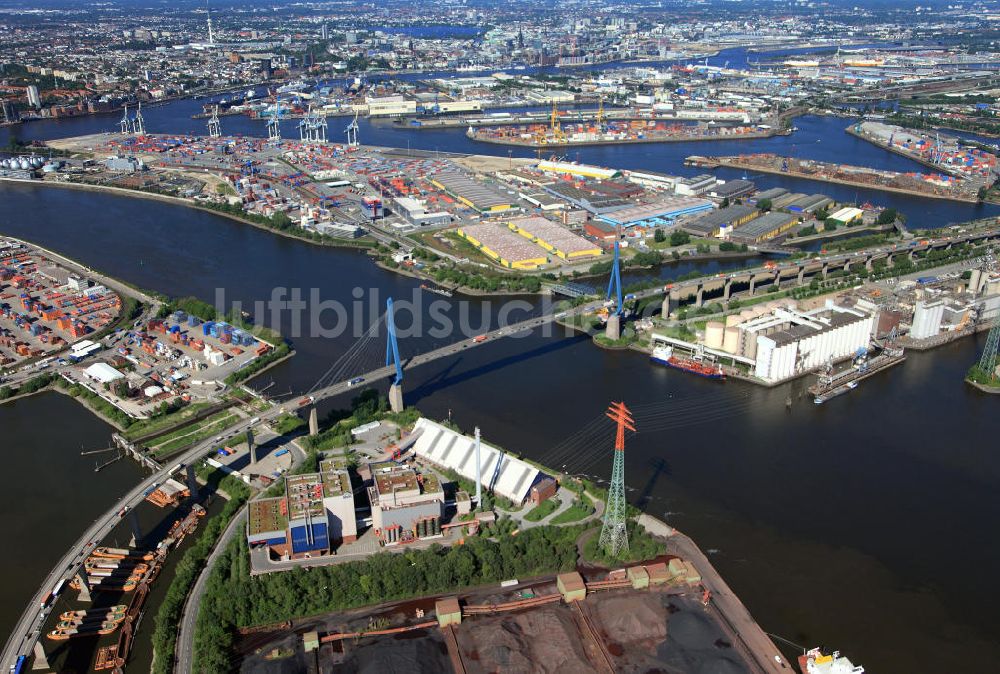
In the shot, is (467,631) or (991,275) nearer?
(467,631)

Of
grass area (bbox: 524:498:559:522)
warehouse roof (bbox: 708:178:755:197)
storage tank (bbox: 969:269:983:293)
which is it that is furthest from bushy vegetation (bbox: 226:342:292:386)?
warehouse roof (bbox: 708:178:755:197)

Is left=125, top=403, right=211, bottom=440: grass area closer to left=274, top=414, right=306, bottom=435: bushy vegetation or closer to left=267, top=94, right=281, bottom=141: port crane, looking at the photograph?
left=274, top=414, right=306, bottom=435: bushy vegetation

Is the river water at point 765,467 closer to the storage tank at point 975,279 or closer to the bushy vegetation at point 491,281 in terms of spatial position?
the bushy vegetation at point 491,281

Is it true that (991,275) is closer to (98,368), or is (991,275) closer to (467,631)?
(467,631)

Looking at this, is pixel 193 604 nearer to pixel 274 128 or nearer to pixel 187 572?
pixel 187 572

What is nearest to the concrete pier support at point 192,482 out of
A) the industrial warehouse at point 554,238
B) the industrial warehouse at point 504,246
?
the industrial warehouse at point 504,246

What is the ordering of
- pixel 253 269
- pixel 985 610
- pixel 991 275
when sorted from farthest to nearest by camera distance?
pixel 253 269, pixel 991 275, pixel 985 610

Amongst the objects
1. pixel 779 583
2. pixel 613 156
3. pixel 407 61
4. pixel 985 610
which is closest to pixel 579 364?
pixel 779 583
